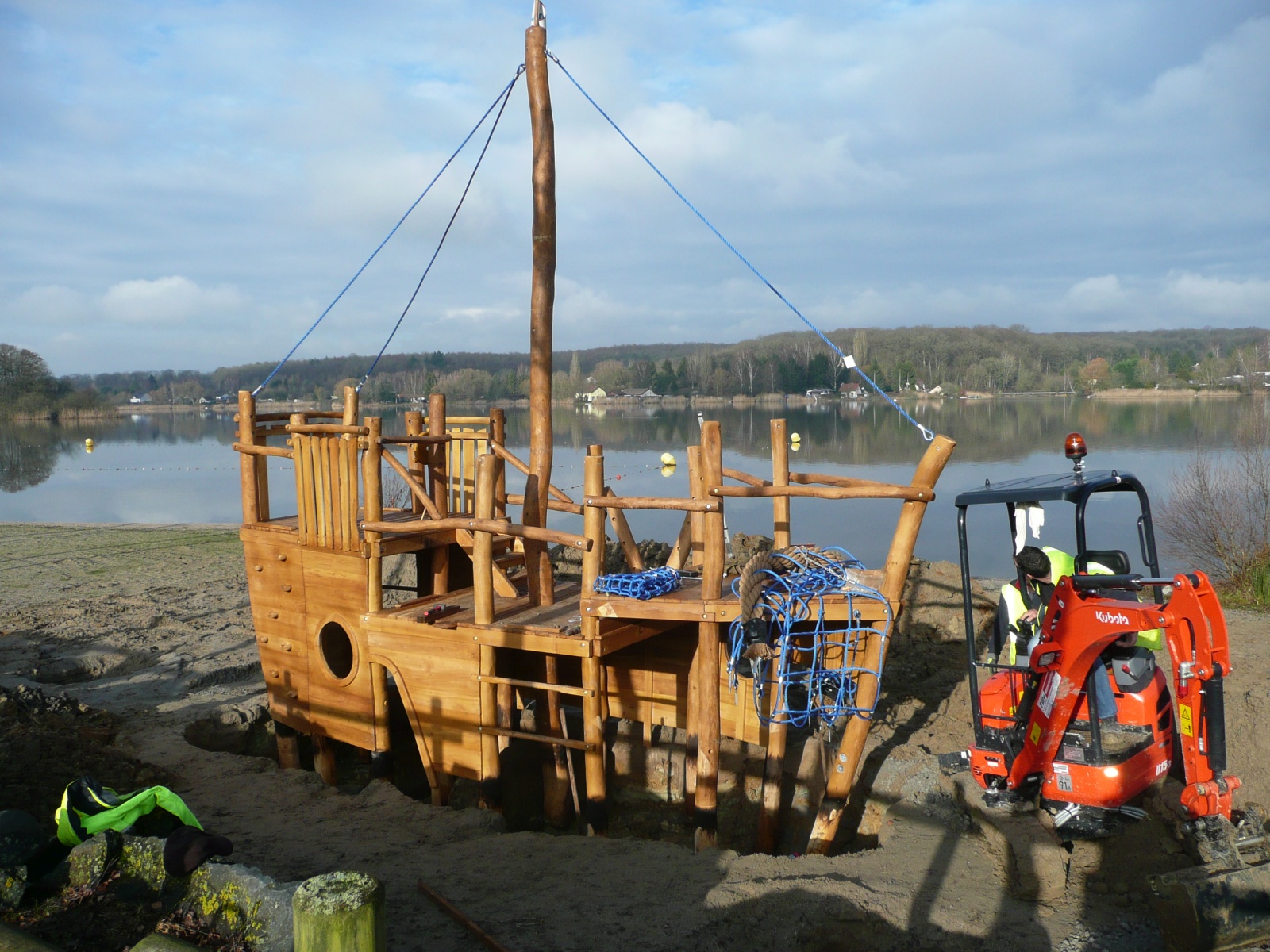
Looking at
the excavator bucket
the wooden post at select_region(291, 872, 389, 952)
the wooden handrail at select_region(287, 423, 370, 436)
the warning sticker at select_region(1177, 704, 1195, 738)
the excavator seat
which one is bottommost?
the excavator bucket

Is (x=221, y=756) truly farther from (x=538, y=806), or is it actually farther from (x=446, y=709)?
(x=538, y=806)

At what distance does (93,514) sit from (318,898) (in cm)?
3414

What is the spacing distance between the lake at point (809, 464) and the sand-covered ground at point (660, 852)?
3615 mm

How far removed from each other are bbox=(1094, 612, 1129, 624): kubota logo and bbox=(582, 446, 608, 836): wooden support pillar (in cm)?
339

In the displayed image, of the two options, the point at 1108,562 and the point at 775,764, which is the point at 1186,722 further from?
the point at 775,764

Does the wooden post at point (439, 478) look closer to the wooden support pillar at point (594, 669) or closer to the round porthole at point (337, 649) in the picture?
the round porthole at point (337, 649)

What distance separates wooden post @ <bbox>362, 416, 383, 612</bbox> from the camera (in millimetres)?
8172

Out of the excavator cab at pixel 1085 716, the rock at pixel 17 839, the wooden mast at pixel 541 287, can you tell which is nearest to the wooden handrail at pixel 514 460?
the wooden mast at pixel 541 287

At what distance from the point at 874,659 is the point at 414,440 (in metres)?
4.66

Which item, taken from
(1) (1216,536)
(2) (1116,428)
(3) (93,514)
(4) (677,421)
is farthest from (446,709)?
(4) (677,421)

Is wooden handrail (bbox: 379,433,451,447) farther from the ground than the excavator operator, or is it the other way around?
wooden handrail (bbox: 379,433,451,447)

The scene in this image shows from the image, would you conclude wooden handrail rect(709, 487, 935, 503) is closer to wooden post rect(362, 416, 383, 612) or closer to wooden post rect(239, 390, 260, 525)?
wooden post rect(362, 416, 383, 612)

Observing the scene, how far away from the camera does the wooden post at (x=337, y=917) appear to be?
299 cm

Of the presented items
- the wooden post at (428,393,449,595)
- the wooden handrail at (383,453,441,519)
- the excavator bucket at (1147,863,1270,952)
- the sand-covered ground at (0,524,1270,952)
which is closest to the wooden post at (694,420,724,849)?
the sand-covered ground at (0,524,1270,952)
